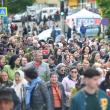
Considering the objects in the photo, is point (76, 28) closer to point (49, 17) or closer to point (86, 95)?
point (49, 17)

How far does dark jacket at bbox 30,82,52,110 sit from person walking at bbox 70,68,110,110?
3.71 m

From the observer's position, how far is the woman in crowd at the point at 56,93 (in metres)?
14.6

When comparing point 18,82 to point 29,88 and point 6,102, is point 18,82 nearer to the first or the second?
point 29,88

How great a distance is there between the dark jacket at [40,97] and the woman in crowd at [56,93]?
98 cm

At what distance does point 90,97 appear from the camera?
31.7 feet

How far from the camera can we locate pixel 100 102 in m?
9.70

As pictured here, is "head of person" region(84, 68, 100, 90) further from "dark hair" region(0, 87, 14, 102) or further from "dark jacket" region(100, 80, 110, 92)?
"dark jacket" region(100, 80, 110, 92)

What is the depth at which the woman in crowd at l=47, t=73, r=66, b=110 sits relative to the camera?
14570mm

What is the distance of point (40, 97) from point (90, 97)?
389 centimetres

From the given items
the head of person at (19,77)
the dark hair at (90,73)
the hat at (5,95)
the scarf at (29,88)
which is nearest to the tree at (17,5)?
the head of person at (19,77)

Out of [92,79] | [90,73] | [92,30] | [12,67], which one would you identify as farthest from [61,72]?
[92,30]

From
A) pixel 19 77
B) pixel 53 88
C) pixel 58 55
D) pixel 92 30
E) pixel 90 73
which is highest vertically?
pixel 90 73

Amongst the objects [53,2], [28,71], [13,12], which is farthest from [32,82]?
[53,2]

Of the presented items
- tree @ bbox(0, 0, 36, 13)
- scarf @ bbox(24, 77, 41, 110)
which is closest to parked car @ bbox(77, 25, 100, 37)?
tree @ bbox(0, 0, 36, 13)
